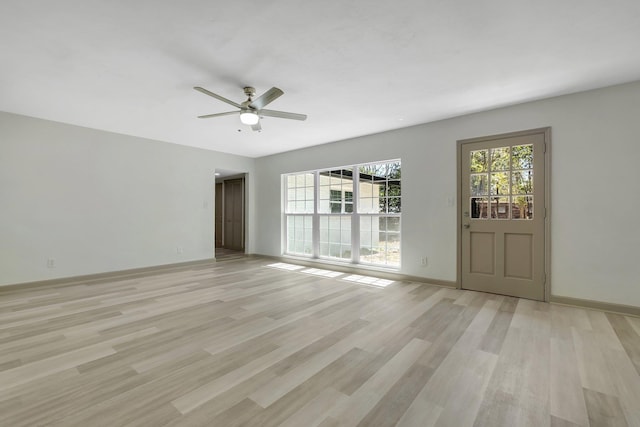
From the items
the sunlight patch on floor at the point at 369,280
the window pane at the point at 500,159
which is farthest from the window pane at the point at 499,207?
the sunlight patch on floor at the point at 369,280

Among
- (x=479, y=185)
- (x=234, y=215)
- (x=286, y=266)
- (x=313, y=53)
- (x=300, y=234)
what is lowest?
(x=286, y=266)

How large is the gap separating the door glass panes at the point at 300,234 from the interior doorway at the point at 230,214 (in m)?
1.93

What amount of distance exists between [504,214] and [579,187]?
83 centimetres

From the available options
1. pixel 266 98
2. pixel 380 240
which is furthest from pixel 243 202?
pixel 266 98

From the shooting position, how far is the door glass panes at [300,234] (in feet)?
21.0

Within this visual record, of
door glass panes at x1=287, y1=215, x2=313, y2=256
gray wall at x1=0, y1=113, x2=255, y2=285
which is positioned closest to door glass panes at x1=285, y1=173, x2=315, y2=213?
door glass panes at x1=287, y1=215, x2=313, y2=256

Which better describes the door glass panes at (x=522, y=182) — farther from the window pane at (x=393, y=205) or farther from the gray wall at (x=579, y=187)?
the window pane at (x=393, y=205)

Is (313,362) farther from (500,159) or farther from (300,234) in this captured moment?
(300,234)

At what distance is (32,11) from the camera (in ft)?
6.53

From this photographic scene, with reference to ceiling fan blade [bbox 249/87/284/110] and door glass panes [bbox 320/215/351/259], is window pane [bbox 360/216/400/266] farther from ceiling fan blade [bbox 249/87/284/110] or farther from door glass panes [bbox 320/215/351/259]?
ceiling fan blade [bbox 249/87/284/110]

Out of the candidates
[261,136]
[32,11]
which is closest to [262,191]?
[261,136]

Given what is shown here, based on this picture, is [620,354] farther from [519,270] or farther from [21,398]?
[21,398]

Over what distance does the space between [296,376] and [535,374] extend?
1.66m

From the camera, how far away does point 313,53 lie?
2543mm
